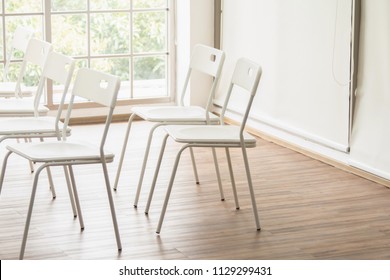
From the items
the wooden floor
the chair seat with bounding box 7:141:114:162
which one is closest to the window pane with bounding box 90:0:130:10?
the wooden floor

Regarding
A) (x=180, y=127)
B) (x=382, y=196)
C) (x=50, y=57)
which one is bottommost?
(x=382, y=196)

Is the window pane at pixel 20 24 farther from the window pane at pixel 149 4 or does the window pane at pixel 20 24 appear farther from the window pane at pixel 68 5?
the window pane at pixel 149 4

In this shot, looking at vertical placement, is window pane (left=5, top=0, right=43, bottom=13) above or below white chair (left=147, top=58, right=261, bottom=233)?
above

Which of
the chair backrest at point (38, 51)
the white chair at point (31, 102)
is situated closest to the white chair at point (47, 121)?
the white chair at point (31, 102)

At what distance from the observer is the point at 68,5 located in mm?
7457

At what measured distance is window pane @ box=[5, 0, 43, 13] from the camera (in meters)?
7.25

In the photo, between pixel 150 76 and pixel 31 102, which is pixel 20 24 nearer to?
pixel 150 76

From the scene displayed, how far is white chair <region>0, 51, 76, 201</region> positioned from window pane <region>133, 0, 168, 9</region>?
8.03ft

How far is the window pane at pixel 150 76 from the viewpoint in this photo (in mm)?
7816

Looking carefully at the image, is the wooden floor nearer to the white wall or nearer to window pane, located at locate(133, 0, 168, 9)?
the white wall
